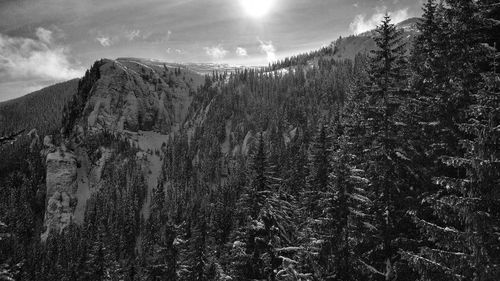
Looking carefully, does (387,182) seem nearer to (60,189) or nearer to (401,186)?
(401,186)

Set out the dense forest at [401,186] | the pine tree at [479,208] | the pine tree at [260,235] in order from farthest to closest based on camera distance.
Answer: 1. the pine tree at [260,235]
2. the dense forest at [401,186]
3. the pine tree at [479,208]

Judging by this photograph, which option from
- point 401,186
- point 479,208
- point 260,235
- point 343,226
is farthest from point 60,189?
point 479,208

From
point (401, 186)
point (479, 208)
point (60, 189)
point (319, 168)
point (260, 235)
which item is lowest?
point (60, 189)

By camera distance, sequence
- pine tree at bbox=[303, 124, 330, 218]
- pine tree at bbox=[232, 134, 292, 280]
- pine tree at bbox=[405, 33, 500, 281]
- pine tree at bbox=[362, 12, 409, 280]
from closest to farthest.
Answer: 1. pine tree at bbox=[405, 33, 500, 281]
2. pine tree at bbox=[362, 12, 409, 280]
3. pine tree at bbox=[232, 134, 292, 280]
4. pine tree at bbox=[303, 124, 330, 218]

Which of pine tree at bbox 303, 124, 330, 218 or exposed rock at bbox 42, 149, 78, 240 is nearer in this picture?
pine tree at bbox 303, 124, 330, 218

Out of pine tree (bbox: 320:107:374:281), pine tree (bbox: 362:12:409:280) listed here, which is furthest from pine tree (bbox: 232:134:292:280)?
pine tree (bbox: 362:12:409:280)

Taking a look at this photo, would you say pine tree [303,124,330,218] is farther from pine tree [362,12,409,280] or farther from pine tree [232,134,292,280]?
pine tree [362,12,409,280]

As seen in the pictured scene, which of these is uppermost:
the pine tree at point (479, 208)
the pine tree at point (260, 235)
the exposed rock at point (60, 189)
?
the pine tree at point (479, 208)

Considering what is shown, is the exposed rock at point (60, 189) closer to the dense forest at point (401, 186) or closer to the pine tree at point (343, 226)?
the dense forest at point (401, 186)

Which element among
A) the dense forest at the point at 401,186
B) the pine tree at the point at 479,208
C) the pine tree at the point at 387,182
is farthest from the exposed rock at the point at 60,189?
the pine tree at the point at 479,208

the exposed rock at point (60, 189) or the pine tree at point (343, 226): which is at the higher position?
the pine tree at point (343, 226)

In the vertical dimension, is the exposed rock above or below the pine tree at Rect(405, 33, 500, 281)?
below

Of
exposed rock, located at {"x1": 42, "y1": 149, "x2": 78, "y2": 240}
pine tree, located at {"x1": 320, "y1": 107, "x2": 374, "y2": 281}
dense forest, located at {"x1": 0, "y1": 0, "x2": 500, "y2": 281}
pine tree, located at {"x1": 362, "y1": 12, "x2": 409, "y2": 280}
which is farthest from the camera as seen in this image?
exposed rock, located at {"x1": 42, "y1": 149, "x2": 78, "y2": 240}

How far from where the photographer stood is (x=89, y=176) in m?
195
